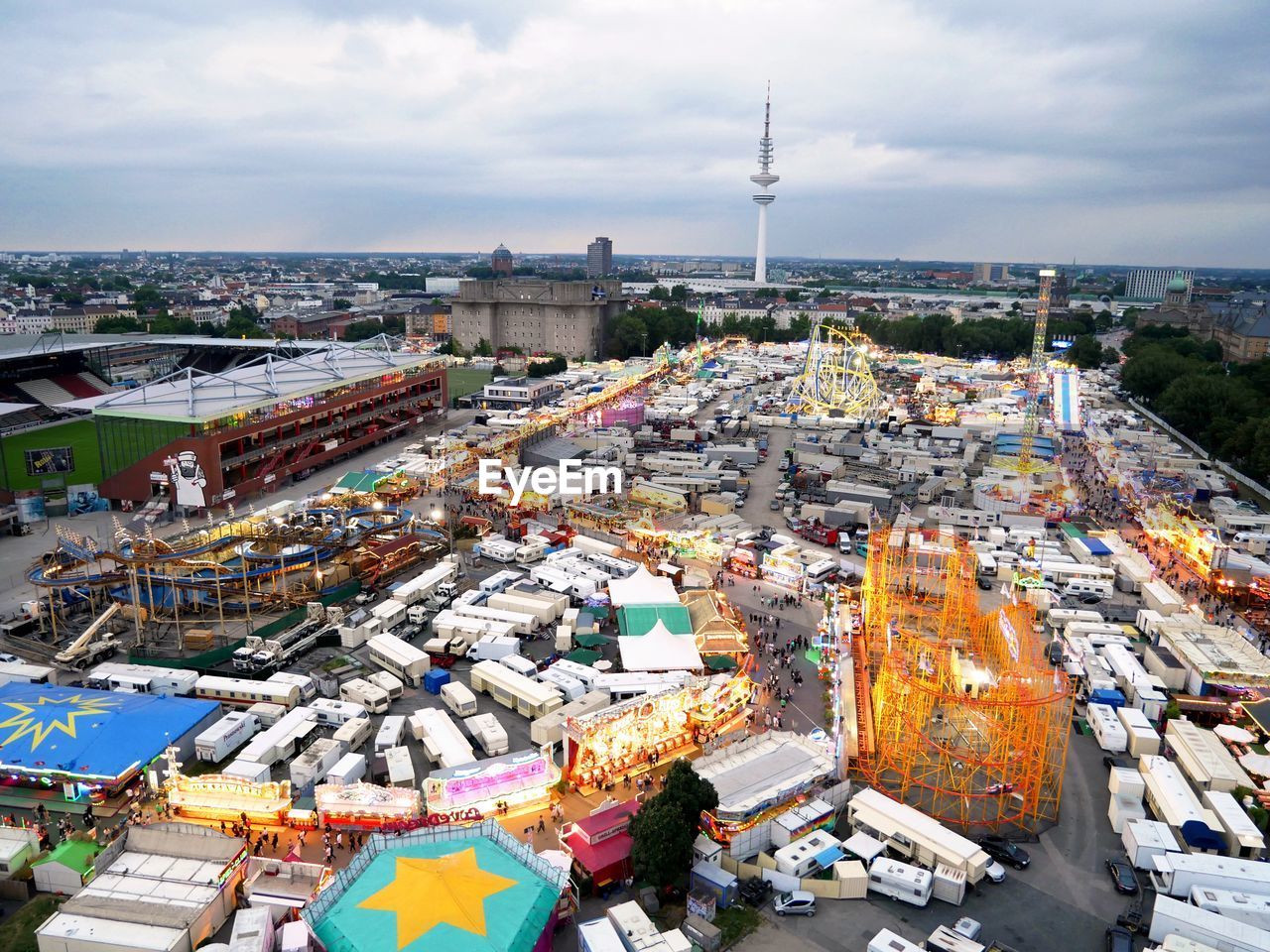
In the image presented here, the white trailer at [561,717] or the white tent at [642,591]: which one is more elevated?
the white tent at [642,591]

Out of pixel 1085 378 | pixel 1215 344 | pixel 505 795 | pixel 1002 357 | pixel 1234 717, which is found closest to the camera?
pixel 505 795

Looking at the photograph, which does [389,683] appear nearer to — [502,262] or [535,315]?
[535,315]

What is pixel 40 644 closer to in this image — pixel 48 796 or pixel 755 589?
pixel 48 796

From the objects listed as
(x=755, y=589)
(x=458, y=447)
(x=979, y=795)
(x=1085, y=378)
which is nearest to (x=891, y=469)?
(x=755, y=589)

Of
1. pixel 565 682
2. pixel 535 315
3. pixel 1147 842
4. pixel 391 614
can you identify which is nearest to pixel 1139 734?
pixel 1147 842

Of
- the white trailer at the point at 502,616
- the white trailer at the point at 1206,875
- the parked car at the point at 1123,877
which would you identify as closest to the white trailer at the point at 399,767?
the white trailer at the point at 502,616

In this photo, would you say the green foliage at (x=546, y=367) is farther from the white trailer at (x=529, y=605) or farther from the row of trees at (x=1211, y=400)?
the white trailer at (x=529, y=605)

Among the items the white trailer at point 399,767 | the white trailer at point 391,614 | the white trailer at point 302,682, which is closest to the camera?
the white trailer at point 399,767

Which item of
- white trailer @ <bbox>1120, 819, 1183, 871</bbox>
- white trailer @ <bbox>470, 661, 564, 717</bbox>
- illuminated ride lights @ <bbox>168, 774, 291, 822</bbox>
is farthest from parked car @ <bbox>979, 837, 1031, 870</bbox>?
illuminated ride lights @ <bbox>168, 774, 291, 822</bbox>
